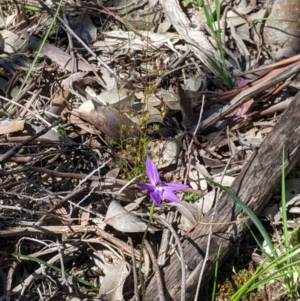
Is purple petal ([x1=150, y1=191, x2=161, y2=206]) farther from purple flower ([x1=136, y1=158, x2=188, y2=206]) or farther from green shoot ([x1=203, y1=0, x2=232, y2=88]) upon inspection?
green shoot ([x1=203, y1=0, x2=232, y2=88])

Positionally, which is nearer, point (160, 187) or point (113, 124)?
point (160, 187)

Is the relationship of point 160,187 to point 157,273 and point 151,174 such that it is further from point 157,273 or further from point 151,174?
point 157,273

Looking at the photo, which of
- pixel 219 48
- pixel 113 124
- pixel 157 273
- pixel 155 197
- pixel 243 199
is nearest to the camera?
pixel 155 197

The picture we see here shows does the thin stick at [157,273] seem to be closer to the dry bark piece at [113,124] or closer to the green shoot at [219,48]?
the dry bark piece at [113,124]

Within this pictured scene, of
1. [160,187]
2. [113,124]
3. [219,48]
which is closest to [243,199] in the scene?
[160,187]

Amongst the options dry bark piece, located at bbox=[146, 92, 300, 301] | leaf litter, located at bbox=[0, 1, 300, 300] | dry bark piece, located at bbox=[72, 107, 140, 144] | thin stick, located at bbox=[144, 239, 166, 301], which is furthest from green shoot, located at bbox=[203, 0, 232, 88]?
thin stick, located at bbox=[144, 239, 166, 301]

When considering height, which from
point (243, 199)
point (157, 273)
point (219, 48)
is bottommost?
point (157, 273)
